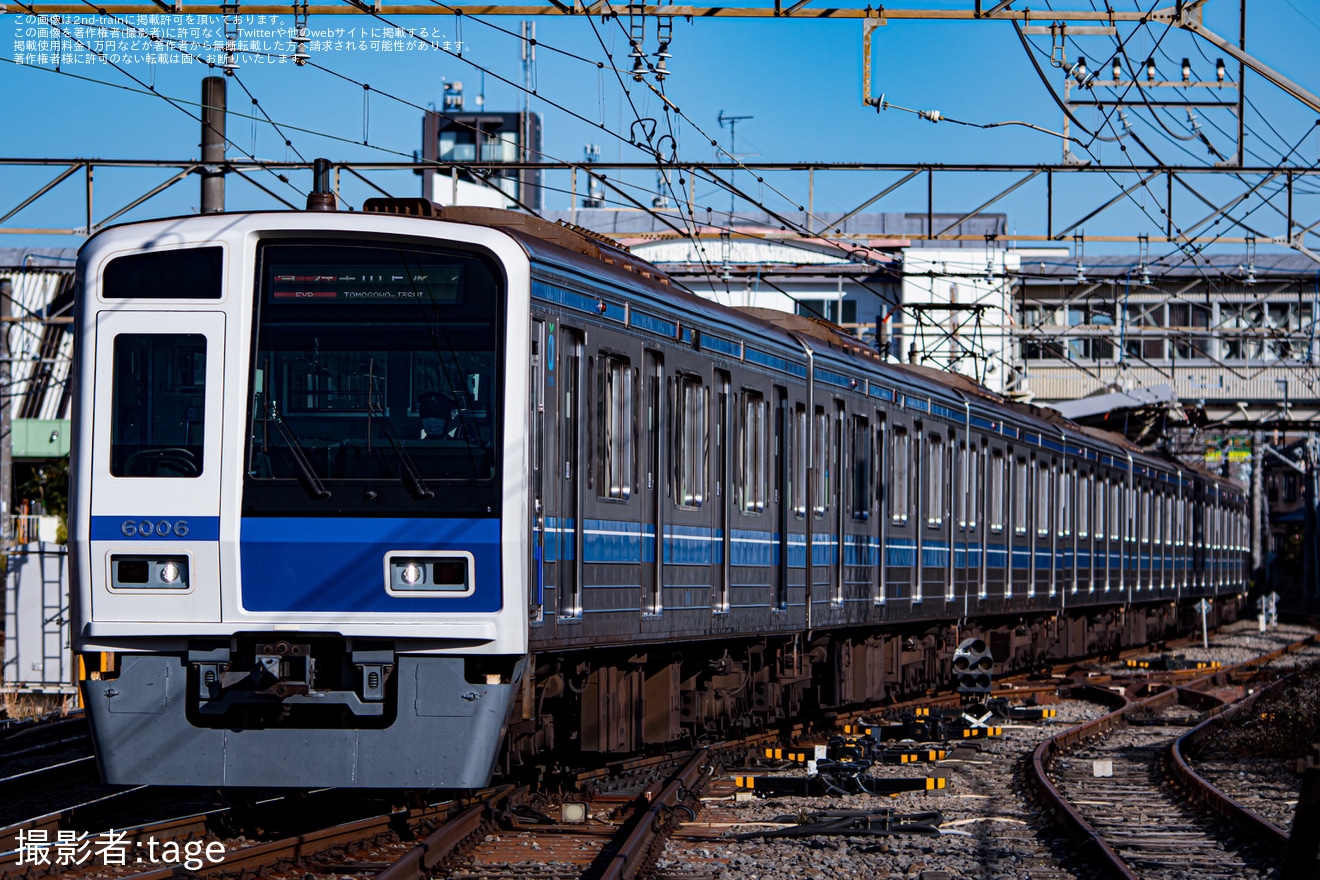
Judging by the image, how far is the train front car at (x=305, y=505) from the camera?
8.15 m

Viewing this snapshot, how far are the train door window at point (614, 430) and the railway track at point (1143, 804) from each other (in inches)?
120

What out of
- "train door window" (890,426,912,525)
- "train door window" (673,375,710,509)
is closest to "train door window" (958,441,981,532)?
"train door window" (890,426,912,525)

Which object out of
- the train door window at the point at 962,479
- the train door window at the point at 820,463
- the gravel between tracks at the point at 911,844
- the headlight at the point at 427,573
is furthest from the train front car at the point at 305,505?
the train door window at the point at 962,479

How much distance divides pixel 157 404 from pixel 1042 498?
15.0 m

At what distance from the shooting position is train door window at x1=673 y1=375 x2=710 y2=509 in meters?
10.9

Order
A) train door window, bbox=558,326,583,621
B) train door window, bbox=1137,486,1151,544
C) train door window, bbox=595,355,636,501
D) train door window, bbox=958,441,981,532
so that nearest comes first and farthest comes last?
train door window, bbox=558,326,583,621
train door window, bbox=595,355,636,501
train door window, bbox=958,441,981,532
train door window, bbox=1137,486,1151,544

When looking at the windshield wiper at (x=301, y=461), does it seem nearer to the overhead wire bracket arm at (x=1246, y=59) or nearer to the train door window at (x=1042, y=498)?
the overhead wire bracket arm at (x=1246, y=59)

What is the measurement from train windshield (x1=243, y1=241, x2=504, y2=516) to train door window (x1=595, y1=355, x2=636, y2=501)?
1.35m

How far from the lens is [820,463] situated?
45.6 feet

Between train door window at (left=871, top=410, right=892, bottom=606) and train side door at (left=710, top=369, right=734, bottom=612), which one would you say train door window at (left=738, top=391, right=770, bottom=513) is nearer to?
train side door at (left=710, top=369, right=734, bottom=612)

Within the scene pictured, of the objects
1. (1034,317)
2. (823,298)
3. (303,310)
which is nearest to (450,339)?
(303,310)

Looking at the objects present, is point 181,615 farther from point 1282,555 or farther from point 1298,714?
point 1282,555

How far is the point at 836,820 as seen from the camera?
10.0 meters

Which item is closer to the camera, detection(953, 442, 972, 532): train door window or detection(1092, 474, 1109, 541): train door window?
detection(953, 442, 972, 532): train door window
